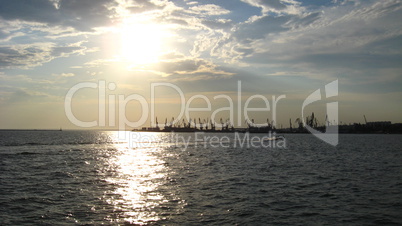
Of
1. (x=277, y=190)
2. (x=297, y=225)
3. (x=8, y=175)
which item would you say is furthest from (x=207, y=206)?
(x=8, y=175)

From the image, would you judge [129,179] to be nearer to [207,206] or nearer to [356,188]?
[207,206]

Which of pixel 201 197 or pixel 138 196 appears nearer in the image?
pixel 201 197

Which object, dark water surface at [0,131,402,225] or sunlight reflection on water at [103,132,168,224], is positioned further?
sunlight reflection on water at [103,132,168,224]

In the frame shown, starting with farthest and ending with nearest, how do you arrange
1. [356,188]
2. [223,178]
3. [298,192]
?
[223,178] → [356,188] → [298,192]

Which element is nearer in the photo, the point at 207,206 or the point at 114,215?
the point at 114,215

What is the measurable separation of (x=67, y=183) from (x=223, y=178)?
17.3 m

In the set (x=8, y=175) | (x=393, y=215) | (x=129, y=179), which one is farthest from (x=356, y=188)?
(x=8, y=175)

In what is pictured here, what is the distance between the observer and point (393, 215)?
2305 cm

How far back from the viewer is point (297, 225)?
20781 mm

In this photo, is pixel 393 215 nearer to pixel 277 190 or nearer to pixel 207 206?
pixel 277 190

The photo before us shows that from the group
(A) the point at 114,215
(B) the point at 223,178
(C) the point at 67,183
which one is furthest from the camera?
(B) the point at 223,178

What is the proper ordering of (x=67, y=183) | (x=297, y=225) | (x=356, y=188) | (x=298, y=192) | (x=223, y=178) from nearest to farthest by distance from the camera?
(x=297, y=225), (x=298, y=192), (x=356, y=188), (x=67, y=183), (x=223, y=178)

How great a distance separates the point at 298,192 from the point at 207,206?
10032 mm

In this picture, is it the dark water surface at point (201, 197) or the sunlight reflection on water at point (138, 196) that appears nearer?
the dark water surface at point (201, 197)
